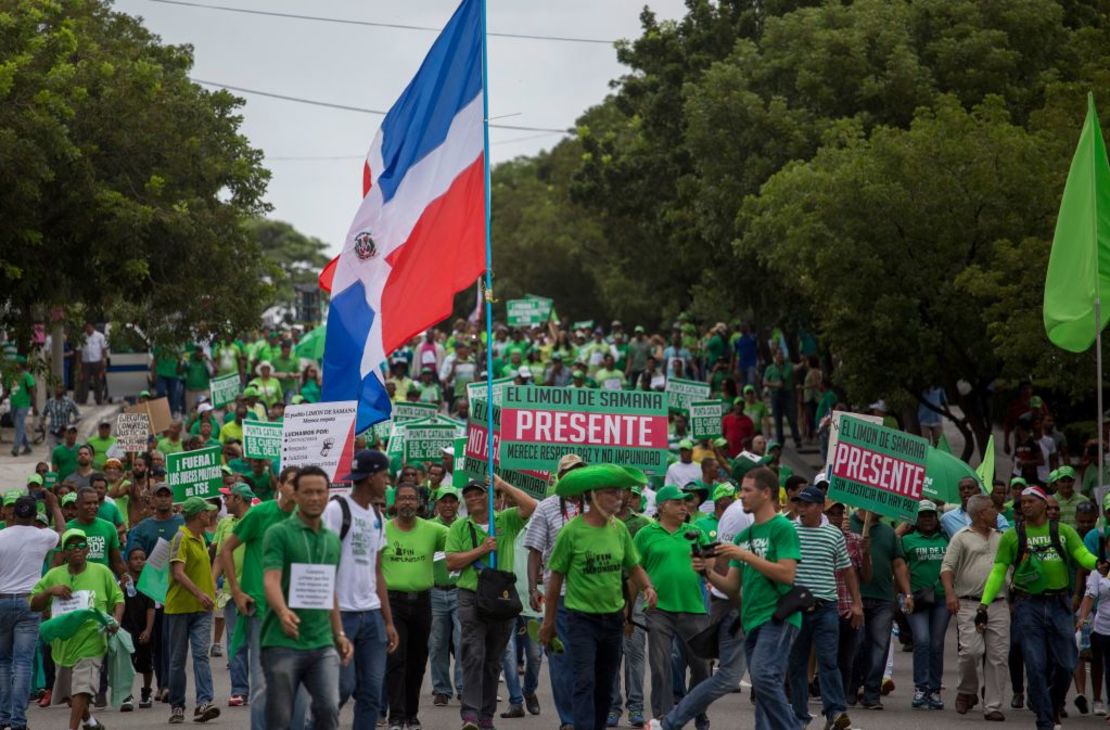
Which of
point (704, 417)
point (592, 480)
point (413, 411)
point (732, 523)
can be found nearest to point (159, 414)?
point (413, 411)

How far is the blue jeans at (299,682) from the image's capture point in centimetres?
1034

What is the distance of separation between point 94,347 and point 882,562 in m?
29.0

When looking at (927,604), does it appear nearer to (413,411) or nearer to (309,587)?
(309,587)

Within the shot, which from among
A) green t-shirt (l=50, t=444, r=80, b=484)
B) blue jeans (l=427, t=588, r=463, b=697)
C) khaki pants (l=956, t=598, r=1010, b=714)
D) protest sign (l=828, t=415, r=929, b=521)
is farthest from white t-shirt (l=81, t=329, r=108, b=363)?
khaki pants (l=956, t=598, r=1010, b=714)

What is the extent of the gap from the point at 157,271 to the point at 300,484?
22.1 metres

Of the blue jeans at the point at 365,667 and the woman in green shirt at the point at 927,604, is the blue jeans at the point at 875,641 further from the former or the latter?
the blue jeans at the point at 365,667

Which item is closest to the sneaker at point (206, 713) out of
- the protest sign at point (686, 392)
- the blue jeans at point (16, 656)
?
the blue jeans at point (16, 656)

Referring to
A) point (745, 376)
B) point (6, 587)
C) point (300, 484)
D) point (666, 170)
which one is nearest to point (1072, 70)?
point (745, 376)

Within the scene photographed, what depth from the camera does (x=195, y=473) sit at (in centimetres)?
2092

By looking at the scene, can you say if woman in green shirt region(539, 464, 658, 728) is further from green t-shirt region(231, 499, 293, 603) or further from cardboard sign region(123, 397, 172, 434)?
cardboard sign region(123, 397, 172, 434)

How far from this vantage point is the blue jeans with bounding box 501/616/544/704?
1573cm

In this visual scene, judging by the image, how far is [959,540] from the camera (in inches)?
633

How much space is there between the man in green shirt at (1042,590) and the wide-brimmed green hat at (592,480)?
3851 millimetres

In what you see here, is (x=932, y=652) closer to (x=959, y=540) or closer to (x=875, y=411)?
(x=959, y=540)
